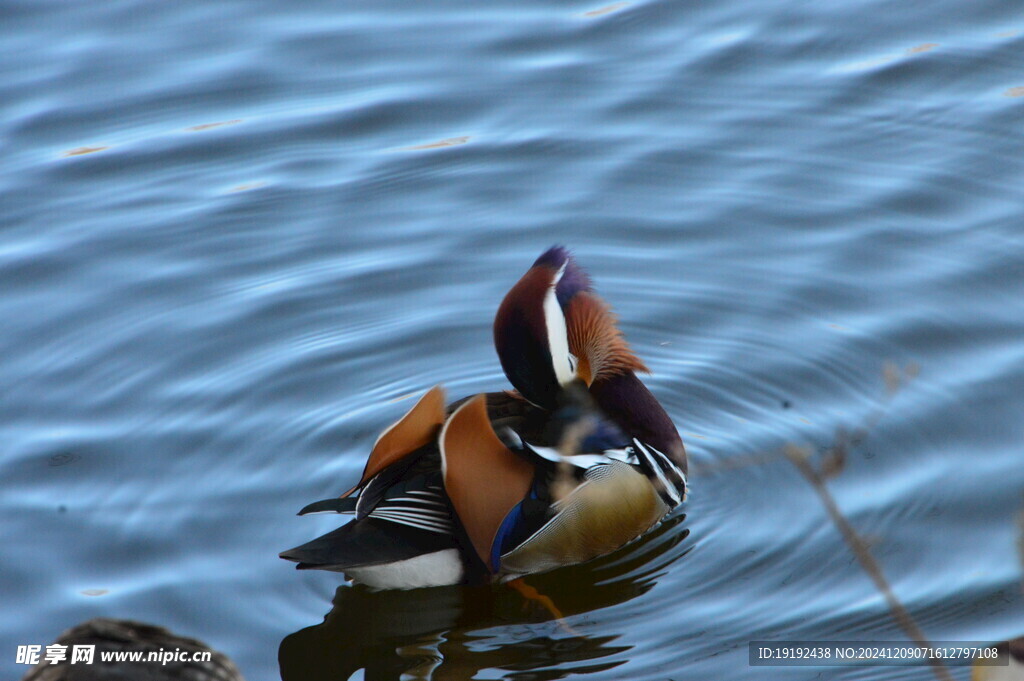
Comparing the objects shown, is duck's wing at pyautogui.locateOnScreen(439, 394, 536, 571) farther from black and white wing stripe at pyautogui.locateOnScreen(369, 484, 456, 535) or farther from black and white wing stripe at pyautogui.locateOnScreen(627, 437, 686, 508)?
black and white wing stripe at pyautogui.locateOnScreen(627, 437, 686, 508)

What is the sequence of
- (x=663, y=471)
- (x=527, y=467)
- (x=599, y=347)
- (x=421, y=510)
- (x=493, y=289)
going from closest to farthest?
(x=421, y=510)
(x=527, y=467)
(x=663, y=471)
(x=599, y=347)
(x=493, y=289)

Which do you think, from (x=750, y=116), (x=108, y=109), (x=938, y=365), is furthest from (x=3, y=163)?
(x=938, y=365)

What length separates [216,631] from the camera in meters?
4.81

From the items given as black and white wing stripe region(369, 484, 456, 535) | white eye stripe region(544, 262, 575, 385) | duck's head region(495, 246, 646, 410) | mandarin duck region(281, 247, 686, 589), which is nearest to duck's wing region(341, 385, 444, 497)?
mandarin duck region(281, 247, 686, 589)

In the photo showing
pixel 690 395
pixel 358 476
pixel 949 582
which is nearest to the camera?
pixel 949 582

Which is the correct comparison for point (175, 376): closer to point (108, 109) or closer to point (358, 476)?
point (358, 476)

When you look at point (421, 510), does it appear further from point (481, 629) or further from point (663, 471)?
point (663, 471)

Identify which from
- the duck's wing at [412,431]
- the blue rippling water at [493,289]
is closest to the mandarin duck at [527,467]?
the duck's wing at [412,431]

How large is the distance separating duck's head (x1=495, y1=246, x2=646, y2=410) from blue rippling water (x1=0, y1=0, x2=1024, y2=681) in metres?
0.58

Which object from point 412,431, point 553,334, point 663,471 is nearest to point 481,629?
point 412,431

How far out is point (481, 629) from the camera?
486 centimetres

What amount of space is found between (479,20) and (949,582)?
580 centimetres

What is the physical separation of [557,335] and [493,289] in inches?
56.1

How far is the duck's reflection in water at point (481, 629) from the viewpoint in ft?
15.2
